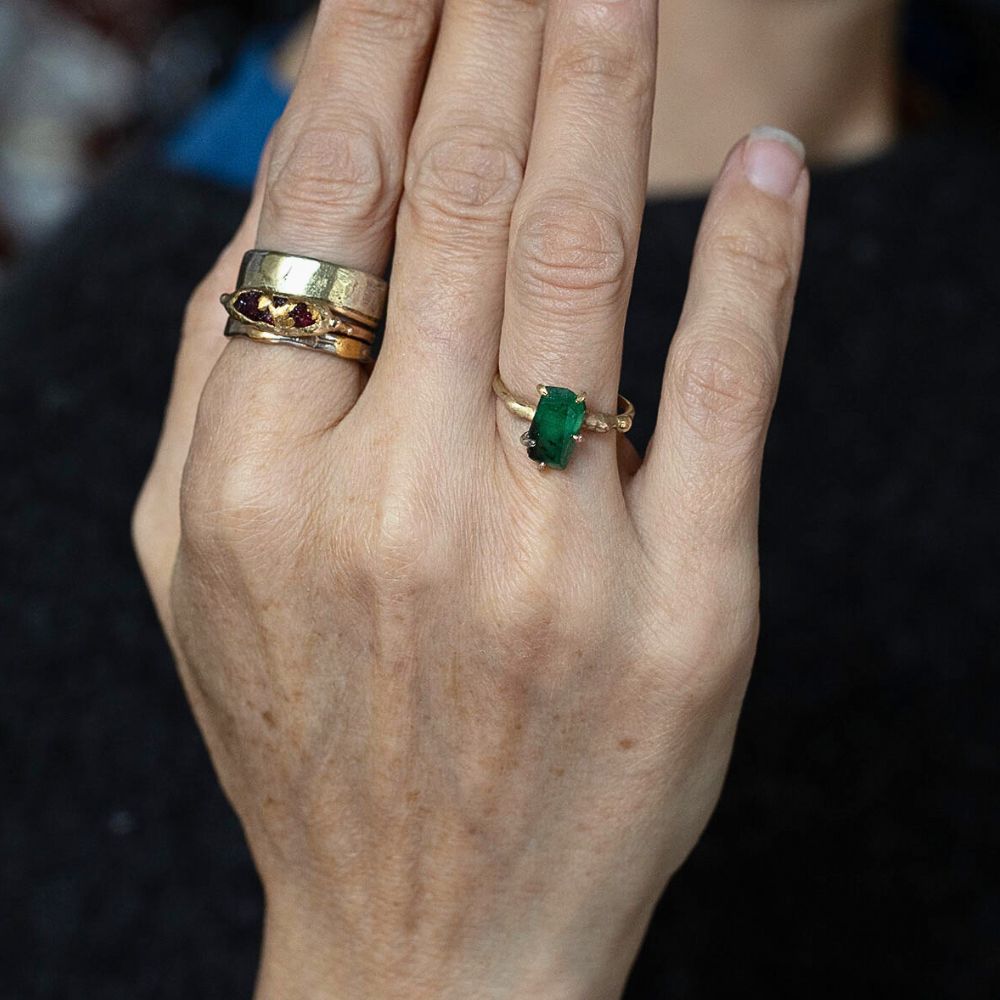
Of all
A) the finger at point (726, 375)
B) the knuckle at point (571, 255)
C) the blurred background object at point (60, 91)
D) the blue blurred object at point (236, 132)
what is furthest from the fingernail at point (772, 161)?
the blurred background object at point (60, 91)

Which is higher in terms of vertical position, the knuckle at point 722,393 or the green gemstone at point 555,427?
the knuckle at point 722,393

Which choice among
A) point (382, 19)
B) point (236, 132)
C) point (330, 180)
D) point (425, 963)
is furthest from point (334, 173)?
point (236, 132)

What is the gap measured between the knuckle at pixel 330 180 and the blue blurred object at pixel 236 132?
585 millimetres

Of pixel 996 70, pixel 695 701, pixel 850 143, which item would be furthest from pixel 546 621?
pixel 996 70

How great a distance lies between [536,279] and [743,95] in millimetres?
736

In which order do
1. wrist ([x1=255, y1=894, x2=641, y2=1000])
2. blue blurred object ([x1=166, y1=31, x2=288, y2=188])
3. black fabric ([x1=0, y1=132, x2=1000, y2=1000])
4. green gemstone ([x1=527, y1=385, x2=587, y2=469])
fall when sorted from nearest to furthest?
green gemstone ([x1=527, y1=385, x2=587, y2=469]) < wrist ([x1=255, y1=894, x2=641, y2=1000]) < black fabric ([x1=0, y1=132, x2=1000, y2=1000]) < blue blurred object ([x1=166, y1=31, x2=288, y2=188])

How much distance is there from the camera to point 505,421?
703mm

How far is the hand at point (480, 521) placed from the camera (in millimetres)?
693

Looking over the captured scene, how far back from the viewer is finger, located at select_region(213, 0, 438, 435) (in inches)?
28.2

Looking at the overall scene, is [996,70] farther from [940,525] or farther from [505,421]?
[505,421]

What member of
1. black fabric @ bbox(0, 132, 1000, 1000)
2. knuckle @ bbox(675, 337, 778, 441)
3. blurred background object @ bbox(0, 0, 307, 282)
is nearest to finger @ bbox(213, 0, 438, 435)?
knuckle @ bbox(675, 337, 778, 441)

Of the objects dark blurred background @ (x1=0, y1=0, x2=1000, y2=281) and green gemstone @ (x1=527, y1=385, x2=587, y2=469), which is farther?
dark blurred background @ (x1=0, y1=0, x2=1000, y2=281)

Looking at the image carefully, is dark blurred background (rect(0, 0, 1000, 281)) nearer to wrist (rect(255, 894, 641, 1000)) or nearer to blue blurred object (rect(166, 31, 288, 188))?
blue blurred object (rect(166, 31, 288, 188))

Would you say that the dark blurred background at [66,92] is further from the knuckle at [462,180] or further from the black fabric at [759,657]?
the knuckle at [462,180]
